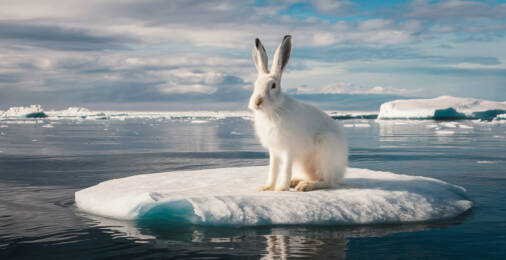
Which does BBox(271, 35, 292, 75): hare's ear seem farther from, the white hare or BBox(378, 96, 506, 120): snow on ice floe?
BBox(378, 96, 506, 120): snow on ice floe

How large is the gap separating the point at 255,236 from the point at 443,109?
177ft

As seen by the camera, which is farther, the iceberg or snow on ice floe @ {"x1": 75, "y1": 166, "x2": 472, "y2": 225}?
the iceberg

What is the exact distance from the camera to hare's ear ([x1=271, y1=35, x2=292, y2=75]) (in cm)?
575

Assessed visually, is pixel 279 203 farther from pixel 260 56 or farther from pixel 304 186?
pixel 260 56

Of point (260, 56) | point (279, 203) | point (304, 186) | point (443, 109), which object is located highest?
point (260, 56)

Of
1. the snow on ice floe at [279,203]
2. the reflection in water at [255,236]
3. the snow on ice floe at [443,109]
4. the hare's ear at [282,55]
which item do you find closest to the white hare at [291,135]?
the hare's ear at [282,55]

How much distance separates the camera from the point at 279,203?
18.7 feet

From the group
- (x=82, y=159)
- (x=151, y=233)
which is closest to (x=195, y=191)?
(x=151, y=233)

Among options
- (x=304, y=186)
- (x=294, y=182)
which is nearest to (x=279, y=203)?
(x=304, y=186)

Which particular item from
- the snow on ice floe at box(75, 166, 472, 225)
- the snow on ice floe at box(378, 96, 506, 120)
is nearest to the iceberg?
the snow on ice floe at box(378, 96, 506, 120)

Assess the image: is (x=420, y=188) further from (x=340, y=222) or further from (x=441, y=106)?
(x=441, y=106)

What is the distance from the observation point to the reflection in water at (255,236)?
14.6 feet

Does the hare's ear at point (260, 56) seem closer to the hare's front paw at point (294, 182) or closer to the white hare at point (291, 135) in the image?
the white hare at point (291, 135)

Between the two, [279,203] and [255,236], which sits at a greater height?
[279,203]
